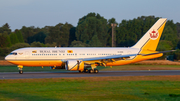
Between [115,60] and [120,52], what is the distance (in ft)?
6.05

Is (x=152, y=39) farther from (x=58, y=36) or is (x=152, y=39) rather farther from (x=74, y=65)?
(x=58, y=36)

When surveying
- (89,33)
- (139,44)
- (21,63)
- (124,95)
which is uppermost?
(89,33)

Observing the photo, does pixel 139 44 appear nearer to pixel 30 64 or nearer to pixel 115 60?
pixel 115 60


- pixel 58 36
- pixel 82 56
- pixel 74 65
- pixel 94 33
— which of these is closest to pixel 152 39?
pixel 82 56

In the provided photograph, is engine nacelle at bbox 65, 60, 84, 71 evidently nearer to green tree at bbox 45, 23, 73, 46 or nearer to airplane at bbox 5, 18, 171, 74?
airplane at bbox 5, 18, 171, 74

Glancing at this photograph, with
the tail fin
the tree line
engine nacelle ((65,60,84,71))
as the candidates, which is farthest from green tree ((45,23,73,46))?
engine nacelle ((65,60,84,71))

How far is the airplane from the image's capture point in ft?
95.2

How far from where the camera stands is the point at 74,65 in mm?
28094

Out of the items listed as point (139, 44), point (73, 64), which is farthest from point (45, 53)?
point (139, 44)

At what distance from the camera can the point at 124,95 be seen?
13336 millimetres

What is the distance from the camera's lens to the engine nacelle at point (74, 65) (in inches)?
1101

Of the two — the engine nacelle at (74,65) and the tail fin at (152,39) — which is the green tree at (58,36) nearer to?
the tail fin at (152,39)

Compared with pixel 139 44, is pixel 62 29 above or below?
→ above

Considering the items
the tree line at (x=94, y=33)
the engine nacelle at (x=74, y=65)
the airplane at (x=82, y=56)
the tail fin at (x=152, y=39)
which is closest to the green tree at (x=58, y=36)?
the tree line at (x=94, y=33)
